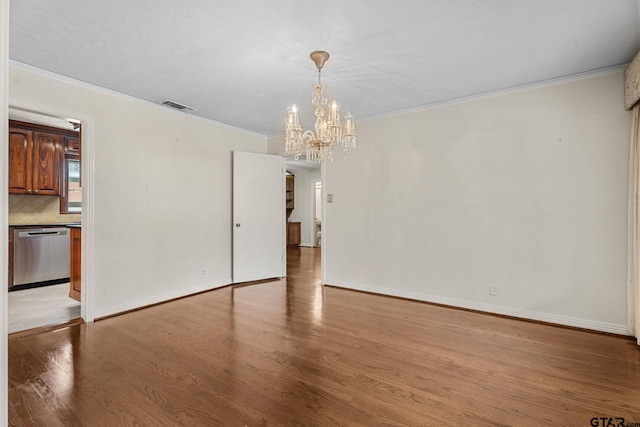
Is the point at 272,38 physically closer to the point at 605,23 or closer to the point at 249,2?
the point at 249,2

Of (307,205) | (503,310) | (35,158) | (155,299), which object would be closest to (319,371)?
(503,310)

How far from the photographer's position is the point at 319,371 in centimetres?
224

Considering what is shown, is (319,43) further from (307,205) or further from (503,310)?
(307,205)

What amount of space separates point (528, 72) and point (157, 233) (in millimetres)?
4470

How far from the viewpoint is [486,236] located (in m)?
3.53

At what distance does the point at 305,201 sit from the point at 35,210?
6.22 meters

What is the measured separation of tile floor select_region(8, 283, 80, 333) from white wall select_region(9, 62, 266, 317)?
23.6 inches

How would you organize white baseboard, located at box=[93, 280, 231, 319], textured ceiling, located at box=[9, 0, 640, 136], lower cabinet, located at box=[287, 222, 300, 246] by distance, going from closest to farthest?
textured ceiling, located at box=[9, 0, 640, 136], white baseboard, located at box=[93, 280, 231, 319], lower cabinet, located at box=[287, 222, 300, 246]

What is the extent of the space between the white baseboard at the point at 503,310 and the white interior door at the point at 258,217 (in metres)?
1.41

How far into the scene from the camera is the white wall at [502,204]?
294 centimetres

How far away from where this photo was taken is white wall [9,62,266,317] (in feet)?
10.8

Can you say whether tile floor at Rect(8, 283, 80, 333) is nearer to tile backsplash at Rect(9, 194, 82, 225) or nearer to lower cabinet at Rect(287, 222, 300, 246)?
tile backsplash at Rect(9, 194, 82, 225)

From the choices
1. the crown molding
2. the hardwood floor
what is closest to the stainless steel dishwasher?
the hardwood floor

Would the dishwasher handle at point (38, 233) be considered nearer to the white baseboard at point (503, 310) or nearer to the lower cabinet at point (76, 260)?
the lower cabinet at point (76, 260)
